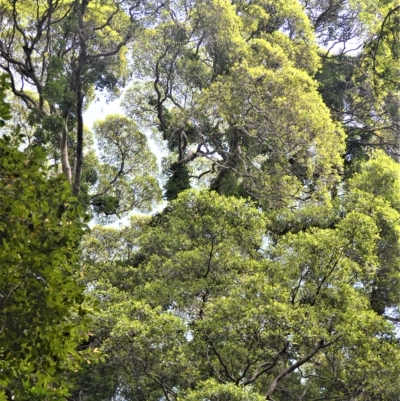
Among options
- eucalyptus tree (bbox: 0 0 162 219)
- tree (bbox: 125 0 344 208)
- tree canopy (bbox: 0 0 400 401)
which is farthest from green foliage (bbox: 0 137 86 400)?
tree (bbox: 125 0 344 208)

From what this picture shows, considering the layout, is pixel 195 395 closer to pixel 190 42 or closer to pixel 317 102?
pixel 317 102

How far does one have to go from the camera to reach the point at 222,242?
32.9ft

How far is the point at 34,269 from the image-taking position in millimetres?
3346

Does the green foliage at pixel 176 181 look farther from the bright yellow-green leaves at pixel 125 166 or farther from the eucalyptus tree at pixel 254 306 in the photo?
the eucalyptus tree at pixel 254 306

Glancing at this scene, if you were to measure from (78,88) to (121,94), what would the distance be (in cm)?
449

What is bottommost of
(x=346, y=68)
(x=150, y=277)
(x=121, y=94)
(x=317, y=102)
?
(x=150, y=277)

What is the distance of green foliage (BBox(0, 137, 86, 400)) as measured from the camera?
335cm

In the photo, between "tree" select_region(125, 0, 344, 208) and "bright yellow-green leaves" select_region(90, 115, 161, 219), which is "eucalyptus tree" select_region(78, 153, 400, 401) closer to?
"tree" select_region(125, 0, 344, 208)

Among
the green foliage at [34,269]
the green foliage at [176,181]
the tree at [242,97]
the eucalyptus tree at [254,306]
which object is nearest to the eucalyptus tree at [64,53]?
the tree at [242,97]

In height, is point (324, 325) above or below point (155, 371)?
above

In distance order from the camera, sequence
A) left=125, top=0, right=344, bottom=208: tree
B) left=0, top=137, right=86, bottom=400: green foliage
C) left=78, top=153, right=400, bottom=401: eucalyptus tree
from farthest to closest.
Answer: left=125, top=0, right=344, bottom=208: tree
left=78, top=153, right=400, bottom=401: eucalyptus tree
left=0, top=137, right=86, bottom=400: green foliage

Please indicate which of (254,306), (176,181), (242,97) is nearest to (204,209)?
(254,306)

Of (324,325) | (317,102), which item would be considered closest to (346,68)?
(317,102)

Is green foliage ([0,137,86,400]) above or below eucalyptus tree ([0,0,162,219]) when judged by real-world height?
below
